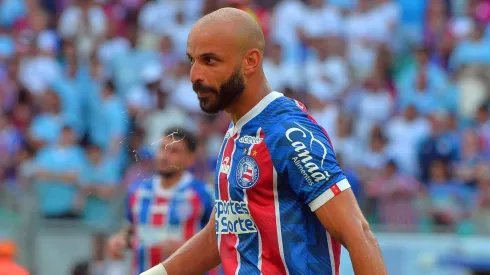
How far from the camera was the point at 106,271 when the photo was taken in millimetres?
11906

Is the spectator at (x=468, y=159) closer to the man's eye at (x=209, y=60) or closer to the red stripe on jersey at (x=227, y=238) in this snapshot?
the red stripe on jersey at (x=227, y=238)

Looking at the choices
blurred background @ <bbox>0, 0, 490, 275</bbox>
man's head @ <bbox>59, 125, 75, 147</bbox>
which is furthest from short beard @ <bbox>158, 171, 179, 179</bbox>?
man's head @ <bbox>59, 125, 75, 147</bbox>

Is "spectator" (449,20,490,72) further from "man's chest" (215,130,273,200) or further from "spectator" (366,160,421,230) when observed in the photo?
"man's chest" (215,130,273,200)

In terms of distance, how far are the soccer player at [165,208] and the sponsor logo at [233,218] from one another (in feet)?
14.6

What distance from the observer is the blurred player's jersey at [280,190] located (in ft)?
14.0

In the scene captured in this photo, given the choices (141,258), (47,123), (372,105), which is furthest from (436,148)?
(47,123)

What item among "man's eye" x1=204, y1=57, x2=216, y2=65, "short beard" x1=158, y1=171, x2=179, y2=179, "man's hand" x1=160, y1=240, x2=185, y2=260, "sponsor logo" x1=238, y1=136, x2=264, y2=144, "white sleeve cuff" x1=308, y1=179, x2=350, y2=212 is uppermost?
"man's eye" x1=204, y1=57, x2=216, y2=65

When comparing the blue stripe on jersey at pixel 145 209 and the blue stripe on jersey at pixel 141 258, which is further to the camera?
the blue stripe on jersey at pixel 145 209

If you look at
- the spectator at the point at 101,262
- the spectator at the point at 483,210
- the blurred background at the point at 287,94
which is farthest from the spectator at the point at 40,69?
the spectator at the point at 483,210

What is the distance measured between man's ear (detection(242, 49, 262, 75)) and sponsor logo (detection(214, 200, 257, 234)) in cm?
59

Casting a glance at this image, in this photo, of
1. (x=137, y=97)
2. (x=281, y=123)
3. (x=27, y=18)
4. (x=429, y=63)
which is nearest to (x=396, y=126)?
(x=429, y=63)

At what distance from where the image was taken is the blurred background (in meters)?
11.6

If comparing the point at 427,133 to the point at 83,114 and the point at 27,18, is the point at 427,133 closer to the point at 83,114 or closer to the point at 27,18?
the point at 83,114

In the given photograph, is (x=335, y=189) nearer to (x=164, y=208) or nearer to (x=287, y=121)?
(x=287, y=121)
